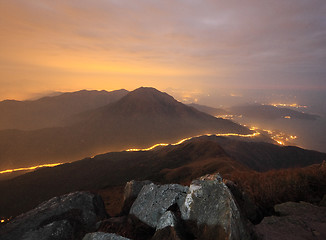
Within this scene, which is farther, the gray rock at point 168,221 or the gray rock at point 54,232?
the gray rock at point 54,232

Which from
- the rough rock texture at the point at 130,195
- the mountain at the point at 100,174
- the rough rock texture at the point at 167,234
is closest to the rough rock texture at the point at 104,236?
the rough rock texture at the point at 167,234

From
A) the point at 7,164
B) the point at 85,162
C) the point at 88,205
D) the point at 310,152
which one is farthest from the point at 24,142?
the point at 310,152

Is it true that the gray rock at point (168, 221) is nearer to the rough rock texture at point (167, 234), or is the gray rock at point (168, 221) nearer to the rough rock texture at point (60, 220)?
the rough rock texture at point (167, 234)

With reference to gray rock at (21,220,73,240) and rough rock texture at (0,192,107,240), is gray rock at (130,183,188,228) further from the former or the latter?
gray rock at (21,220,73,240)

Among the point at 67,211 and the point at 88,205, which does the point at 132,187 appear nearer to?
the point at 88,205

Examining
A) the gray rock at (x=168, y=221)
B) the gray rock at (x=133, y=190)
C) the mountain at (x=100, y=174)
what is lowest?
the mountain at (x=100, y=174)

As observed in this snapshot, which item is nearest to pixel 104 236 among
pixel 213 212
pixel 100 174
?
pixel 213 212
